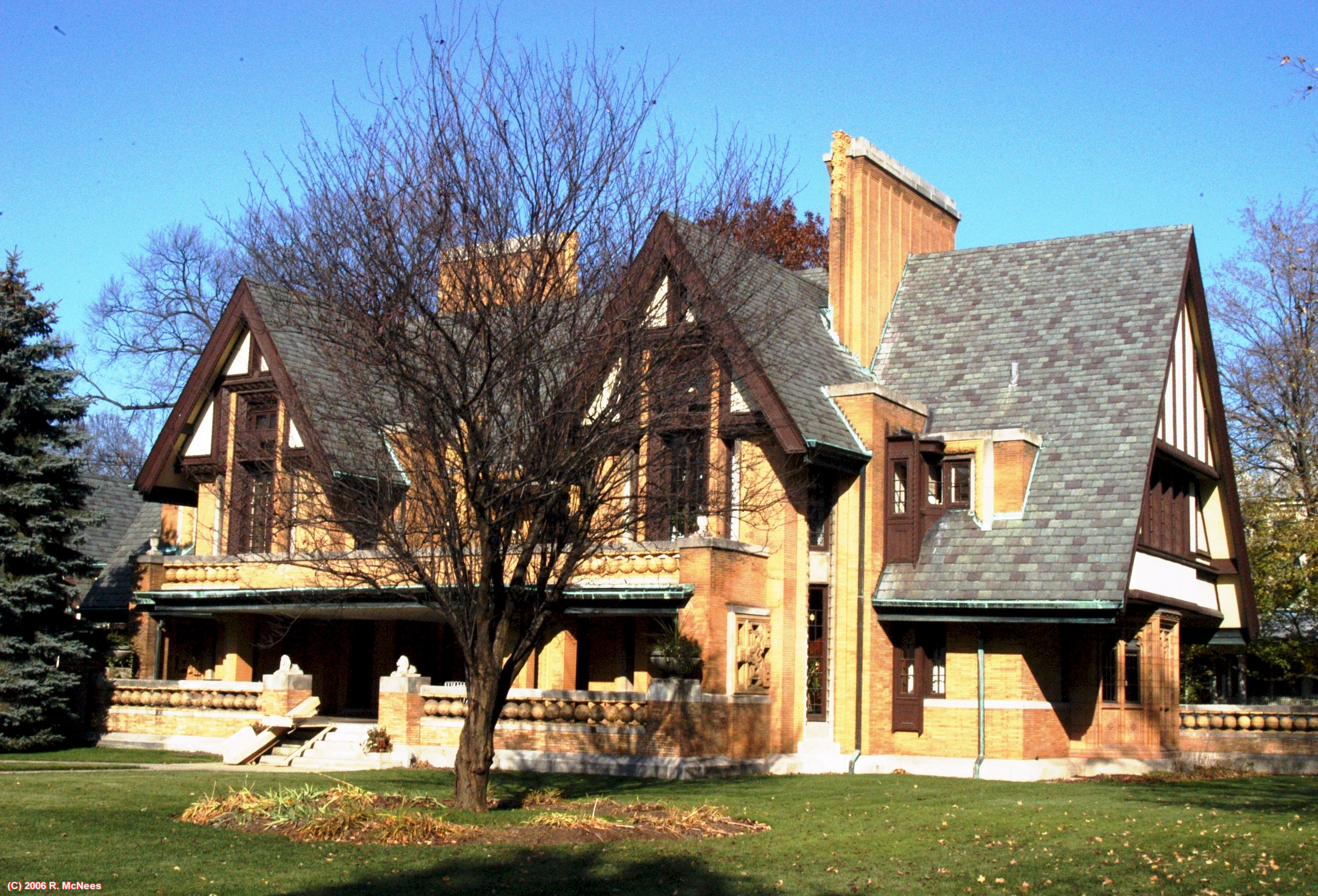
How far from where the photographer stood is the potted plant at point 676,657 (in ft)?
73.5

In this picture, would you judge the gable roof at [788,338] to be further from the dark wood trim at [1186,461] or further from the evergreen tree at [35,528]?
the evergreen tree at [35,528]

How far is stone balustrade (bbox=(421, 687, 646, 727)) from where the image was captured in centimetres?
2239

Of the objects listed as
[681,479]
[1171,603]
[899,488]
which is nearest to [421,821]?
[681,479]

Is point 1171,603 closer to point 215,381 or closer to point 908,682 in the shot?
point 908,682

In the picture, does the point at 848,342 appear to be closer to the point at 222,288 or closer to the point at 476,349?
the point at 476,349

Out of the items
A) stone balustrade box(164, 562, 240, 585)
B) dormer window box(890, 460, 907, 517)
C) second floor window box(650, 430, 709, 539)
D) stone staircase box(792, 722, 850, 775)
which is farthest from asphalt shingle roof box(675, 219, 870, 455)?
stone balustrade box(164, 562, 240, 585)

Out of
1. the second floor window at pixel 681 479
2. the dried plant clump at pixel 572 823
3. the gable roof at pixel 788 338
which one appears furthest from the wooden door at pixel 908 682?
the dried plant clump at pixel 572 823

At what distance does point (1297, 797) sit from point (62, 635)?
69.3 ft

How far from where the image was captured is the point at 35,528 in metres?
25.9

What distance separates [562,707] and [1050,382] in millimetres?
11376

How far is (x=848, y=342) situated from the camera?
2841 centimetres

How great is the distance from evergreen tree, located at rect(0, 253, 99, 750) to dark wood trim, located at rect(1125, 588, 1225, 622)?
62.5 feet

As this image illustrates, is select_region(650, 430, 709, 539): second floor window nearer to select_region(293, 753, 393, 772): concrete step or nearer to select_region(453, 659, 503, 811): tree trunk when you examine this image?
select_region(453, 659, 503, 811): tree trunk

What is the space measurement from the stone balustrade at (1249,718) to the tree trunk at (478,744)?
15911 mm
